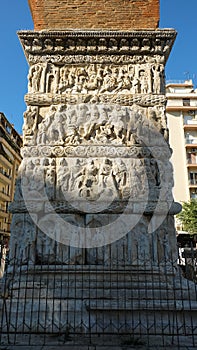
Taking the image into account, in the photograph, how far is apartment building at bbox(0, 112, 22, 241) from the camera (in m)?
25.8

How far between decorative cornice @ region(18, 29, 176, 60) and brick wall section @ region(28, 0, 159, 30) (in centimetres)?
35

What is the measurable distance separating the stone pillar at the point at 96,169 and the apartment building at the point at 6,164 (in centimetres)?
2036

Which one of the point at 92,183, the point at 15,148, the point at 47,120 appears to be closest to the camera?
the point at 92,183

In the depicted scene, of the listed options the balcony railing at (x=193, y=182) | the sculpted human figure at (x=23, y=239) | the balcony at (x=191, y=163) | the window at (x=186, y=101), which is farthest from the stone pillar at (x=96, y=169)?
the window at (x=186, y=101)

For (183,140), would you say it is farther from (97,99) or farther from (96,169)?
(96,169)

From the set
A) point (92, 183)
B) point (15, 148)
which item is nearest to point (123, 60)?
point (92, 183)

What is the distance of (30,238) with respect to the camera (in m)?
4.82

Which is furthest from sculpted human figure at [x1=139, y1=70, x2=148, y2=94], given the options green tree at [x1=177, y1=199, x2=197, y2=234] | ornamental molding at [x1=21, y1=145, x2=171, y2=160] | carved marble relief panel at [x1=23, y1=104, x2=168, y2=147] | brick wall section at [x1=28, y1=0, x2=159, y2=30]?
green tree at [x1=177, y1=199, x2=197, y2=234]

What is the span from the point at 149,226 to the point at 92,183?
1.27 meters

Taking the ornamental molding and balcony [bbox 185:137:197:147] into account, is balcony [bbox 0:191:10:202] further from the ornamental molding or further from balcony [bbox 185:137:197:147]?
the ornamental molding

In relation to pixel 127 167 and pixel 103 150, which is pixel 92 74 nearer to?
pixel 103 150

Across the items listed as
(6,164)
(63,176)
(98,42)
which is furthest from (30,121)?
(6,164)

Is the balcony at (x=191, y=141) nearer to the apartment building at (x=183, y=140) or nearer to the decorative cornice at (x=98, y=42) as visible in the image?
the apartment building at (x=183, y=140)

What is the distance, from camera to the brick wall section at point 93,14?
20.3 feet
